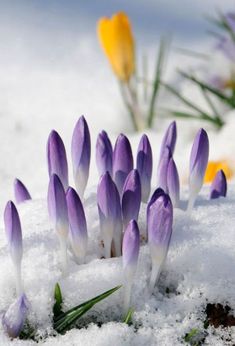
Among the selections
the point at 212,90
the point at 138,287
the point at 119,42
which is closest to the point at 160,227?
the point at 138,287

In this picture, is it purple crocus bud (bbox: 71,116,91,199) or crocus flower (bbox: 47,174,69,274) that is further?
purple crocus bud (bbox: 71,116,91,199)

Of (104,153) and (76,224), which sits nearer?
(76,224)

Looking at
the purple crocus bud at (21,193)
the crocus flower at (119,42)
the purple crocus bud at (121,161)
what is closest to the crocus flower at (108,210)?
the purple crocus bud at (121,161)

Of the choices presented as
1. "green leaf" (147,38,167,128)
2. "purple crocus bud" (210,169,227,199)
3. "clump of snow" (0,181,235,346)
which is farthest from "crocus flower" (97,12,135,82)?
"clump of snow" (0,181,235,346)

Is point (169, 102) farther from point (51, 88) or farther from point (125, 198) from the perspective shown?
point (125, 198)

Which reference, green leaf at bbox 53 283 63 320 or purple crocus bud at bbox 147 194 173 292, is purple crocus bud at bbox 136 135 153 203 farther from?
green leaf at bbox 53 283 63 320

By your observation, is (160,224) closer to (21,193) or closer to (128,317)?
(128,317)
